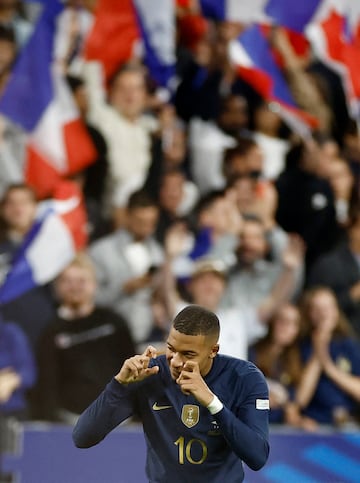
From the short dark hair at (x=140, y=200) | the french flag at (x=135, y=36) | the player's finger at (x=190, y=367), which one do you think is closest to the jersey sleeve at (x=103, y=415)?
the player's finger at (x=190, y=367)

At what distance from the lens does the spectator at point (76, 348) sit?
25.5 ft

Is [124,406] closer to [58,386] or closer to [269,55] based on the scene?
[58,386]

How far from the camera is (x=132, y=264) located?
8469 millimetres

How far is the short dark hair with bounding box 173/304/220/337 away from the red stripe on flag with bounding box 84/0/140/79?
17.2ft

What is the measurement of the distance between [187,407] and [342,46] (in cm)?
696

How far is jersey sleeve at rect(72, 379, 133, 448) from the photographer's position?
4.07 metres

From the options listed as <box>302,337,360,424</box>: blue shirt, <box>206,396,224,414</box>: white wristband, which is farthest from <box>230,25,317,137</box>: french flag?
<box>206,396,224,414</box>: white wristband

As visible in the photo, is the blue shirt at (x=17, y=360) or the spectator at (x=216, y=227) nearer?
the blue shirt at (x=17, y=360)

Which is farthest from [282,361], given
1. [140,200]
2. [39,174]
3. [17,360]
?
[39,174]

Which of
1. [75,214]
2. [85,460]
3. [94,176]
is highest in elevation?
[94,176]

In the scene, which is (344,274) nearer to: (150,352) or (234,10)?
(234,10)

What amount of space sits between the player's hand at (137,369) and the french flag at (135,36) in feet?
17.5

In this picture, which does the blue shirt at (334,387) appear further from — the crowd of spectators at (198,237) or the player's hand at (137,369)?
the player's hand at (137,369)

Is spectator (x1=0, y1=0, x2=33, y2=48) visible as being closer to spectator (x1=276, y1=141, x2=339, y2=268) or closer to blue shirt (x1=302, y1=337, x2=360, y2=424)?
spectator (x1=276, y1=141, x2=339, y2=268)
